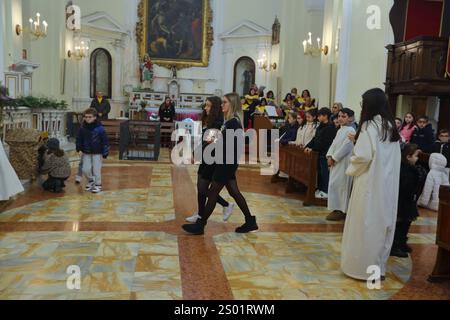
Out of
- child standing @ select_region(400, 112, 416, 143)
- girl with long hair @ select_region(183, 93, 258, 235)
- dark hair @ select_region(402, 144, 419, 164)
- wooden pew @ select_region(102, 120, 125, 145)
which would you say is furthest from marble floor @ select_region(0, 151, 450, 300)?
wooden pew @ select_region(102, 120, 125, 145)

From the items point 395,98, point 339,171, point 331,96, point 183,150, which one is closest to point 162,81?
point 183,150

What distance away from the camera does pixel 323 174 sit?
24.9 ft

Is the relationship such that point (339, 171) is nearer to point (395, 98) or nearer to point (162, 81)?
point (395, 98)

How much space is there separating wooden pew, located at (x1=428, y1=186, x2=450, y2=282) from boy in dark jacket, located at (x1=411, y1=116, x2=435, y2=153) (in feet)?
14.9

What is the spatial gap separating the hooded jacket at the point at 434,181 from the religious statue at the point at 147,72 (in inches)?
547

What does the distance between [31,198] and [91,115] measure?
1617 millimetres

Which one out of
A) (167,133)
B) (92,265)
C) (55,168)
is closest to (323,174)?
(92,265)

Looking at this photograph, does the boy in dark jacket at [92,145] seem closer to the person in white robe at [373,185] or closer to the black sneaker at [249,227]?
the black sneaker at [249,227]

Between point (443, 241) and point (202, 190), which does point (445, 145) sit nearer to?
point (443, 241)

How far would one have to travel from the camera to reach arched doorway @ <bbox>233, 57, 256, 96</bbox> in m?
20.8

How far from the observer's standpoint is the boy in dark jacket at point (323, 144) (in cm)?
729

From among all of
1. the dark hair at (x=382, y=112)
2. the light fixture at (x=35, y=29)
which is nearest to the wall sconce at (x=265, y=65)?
the light fixture at (x=35, y=29)

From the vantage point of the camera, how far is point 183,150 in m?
13.6

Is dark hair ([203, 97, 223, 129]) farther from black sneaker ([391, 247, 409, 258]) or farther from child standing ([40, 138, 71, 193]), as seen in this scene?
child standing ([40, 138, 71, 193])
